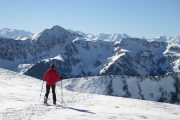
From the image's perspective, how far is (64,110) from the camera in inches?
1063

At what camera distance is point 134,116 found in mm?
27516

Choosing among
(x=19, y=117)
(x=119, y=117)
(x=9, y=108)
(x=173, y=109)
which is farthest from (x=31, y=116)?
(x=173, y=109)

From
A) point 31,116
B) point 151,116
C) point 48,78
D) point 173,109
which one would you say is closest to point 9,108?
point 31,116

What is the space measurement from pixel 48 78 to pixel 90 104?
14.8ft

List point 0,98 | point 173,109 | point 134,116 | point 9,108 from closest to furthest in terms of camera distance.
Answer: point 9,108, point 134,116, point 0,98, point 173,109

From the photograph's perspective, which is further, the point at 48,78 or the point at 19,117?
the point at 48,78

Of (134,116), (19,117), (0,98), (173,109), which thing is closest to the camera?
(19,117)

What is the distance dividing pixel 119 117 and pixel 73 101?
321 inches

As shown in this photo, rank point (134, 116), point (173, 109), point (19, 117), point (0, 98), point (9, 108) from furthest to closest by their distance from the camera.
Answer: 1. point (173, 109)
2. point (0, 98)
3. point (134, 116)
4. point (9, 108)
5. point (19, 117)

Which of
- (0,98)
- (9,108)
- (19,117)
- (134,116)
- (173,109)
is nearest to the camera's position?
(19,117)

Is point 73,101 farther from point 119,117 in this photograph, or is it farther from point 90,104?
point 119,117

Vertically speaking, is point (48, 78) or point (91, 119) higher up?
point (48, 78)

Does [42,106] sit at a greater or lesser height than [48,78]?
lesser

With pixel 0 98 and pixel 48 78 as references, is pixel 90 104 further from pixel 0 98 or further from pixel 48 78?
pixel 0 98
